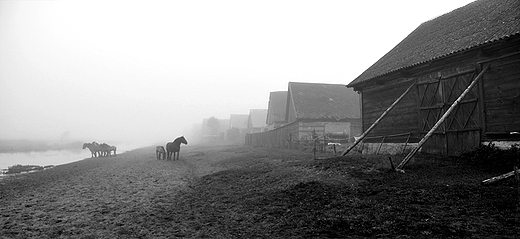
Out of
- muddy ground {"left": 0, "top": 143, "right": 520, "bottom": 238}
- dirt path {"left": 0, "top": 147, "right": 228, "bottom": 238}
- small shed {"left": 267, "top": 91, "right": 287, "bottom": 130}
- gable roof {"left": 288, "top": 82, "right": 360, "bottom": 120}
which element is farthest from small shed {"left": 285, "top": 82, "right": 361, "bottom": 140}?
dirt path {"left": 0, "top": 147, "right": 228, "bottom": 238}

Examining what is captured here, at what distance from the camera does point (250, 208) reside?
673 centimetres

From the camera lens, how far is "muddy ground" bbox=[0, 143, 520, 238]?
15.6 ft

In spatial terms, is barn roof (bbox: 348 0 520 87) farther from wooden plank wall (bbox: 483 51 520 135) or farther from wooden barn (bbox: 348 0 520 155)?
wooden plank wall (bbox: 483 51 520 135)

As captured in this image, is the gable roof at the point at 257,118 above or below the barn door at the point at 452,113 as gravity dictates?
above

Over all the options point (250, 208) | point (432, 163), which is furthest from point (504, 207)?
point (250, 208)

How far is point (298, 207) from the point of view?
634 centimetres

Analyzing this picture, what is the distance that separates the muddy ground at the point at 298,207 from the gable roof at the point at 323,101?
1850 cm

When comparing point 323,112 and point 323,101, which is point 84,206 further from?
point 323,101

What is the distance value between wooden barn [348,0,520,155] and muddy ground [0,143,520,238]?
1.74 meters

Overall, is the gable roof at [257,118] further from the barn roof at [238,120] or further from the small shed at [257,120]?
the barn roof at [238,120]

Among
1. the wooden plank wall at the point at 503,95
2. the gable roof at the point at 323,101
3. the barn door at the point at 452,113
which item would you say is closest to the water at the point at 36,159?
the gable roof at the point at 323,101

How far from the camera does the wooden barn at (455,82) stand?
9047 mm

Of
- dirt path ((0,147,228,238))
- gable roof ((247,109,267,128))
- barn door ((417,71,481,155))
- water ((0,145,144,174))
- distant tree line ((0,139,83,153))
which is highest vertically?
gable roof ((247,109,267,128))

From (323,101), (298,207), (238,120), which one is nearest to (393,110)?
(298,207)
